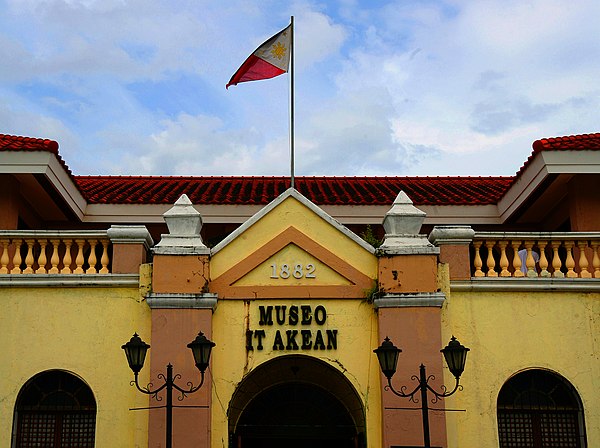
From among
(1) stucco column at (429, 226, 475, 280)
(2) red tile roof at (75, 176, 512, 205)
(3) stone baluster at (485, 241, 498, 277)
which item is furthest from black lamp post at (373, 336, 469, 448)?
(2) red tile roof at (75, 176, 512, 205)

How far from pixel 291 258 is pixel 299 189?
16.6ft

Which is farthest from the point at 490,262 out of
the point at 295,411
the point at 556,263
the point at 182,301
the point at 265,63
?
the point at 265,63

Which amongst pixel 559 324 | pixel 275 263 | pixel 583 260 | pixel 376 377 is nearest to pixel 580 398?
pixel 559 324

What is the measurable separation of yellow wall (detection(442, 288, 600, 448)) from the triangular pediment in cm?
157

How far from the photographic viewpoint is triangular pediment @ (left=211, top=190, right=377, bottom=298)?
488 inches

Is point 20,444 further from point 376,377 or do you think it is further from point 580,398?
point 580,398

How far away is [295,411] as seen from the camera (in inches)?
538

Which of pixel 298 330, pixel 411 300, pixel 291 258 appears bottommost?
pixel 298 330

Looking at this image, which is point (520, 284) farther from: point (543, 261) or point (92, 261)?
point (92, 261)

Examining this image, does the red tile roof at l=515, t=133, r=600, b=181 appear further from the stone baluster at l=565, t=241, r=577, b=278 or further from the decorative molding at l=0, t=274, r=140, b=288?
the decorative molding at l=0, t=274, r=140, b=288

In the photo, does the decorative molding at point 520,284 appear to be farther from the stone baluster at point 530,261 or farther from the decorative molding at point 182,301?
the decorative molding at point 182,301

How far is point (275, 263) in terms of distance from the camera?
12555 mm

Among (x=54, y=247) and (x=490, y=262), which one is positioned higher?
(x=54, y=247)

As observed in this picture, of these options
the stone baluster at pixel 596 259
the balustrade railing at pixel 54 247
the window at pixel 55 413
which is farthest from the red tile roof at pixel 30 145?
the stone baluster at pixel 596 259
